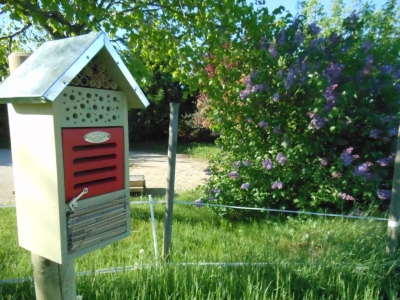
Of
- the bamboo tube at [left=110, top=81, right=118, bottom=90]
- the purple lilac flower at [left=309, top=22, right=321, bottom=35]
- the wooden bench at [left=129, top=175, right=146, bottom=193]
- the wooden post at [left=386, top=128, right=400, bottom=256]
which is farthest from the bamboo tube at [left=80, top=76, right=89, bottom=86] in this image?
the wooden bench at [left=129, top=175, right=146, bottom=193]

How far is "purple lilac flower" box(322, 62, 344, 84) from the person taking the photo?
362cm

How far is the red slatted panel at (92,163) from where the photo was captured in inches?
47.2

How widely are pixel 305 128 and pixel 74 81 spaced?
335 cm

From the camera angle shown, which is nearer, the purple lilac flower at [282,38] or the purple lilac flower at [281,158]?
the purple lilac flower at [281,158]

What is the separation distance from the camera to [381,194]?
3.53 meters

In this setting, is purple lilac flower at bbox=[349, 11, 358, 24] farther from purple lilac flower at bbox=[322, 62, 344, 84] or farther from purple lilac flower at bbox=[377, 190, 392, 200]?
purple lilac flower at bbox=[377, 190, 392, 200]

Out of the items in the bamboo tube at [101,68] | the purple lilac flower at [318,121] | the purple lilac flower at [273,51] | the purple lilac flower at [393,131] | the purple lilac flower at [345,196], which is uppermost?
the purple lilac flower at [273,51]

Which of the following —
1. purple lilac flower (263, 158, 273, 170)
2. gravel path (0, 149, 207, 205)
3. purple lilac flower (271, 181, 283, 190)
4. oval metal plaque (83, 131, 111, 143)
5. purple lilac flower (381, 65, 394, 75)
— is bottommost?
gravel path (0, 149, 207, 205)

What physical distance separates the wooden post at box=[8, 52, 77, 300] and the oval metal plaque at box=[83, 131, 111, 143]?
509mm

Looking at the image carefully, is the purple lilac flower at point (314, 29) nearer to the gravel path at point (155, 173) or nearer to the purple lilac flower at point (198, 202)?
the purple lilac flower at point (198, 202)

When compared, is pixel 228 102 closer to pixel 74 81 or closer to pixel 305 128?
pixel 305 128

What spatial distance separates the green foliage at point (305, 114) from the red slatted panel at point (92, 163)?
2.76 m

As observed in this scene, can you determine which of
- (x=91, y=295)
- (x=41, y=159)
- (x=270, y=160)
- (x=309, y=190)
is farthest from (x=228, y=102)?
(x=41, y=159)

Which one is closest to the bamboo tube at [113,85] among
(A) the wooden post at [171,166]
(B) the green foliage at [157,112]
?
(A) the wooden post at [171,166]
